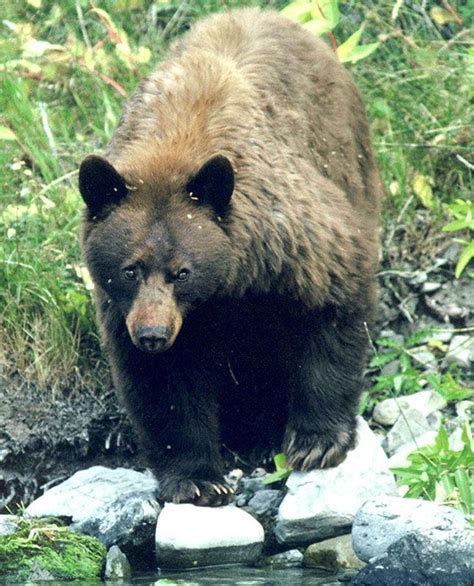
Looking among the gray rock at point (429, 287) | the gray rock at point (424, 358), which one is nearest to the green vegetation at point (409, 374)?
the gray rock at point (424, 358)

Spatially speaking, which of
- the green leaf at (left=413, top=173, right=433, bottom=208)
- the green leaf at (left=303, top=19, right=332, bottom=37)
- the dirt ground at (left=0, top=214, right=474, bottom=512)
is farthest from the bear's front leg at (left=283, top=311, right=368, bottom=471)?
the green leaf at (left=413, top=173, right=433, bottom=208)

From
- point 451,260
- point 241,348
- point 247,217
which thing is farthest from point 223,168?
point 451,260

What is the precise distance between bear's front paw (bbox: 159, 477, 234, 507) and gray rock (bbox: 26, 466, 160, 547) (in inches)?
2.8

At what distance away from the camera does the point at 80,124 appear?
9039 mm

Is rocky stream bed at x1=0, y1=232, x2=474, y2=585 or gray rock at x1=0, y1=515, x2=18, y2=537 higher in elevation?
gray rock at x1=0, y1=515, x2=18, y2=537

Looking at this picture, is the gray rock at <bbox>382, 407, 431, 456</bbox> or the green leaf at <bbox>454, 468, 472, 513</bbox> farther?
the gray rock at <bbox>382, 407, 431, 456</bbox>

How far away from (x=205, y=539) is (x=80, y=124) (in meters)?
3.80

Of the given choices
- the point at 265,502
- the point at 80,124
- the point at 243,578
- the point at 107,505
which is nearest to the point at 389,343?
the point at 265,502

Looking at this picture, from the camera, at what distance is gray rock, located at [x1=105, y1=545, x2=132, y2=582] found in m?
5.83

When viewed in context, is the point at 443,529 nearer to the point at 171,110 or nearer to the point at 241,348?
the point at 241,348

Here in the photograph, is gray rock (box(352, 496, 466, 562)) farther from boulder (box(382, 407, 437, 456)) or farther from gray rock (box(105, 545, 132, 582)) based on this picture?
boulder (box(382, 407, 437, 456))

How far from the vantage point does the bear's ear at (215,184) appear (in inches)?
225

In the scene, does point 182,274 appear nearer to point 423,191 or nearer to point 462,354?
point 462,354

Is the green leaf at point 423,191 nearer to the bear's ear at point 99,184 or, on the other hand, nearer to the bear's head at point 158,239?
the bear's head at point 158,239
